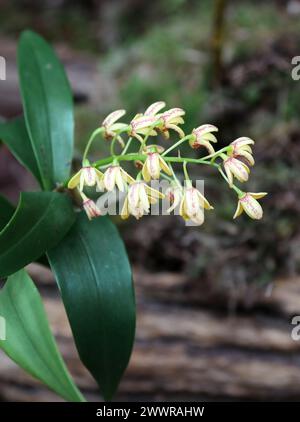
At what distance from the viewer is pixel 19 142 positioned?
4.16 ft

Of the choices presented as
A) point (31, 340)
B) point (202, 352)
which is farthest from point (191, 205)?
point (202, 352)

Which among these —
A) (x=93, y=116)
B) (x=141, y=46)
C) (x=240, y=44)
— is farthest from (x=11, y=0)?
(x=240, y=44)

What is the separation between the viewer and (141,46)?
7.32 ft

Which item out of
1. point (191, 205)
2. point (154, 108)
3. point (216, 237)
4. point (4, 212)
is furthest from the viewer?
point (216, 237)

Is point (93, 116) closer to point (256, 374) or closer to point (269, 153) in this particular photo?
point (269, 153)

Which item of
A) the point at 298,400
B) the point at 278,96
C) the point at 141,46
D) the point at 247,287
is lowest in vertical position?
the point at 298,400

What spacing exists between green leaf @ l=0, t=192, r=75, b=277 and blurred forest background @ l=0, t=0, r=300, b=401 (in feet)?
1.82

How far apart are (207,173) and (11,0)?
1.64 meters

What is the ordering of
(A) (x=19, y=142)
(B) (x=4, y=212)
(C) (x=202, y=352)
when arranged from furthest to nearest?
(C) (x=202, y=352)
(A) (x=19, y=142)
(B) (x=4, y=212)

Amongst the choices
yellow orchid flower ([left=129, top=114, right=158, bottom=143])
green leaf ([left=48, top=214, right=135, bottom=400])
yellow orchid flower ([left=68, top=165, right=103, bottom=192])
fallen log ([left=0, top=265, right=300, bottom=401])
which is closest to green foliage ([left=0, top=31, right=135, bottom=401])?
green leaf ([left=48, top=214, right=135, bottom=400])

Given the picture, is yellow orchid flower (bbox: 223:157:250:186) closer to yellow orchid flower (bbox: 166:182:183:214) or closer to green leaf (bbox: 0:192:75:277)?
yellow orchid flower (bbox: 166:182:183:214)

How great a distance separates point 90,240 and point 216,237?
59 centimetres

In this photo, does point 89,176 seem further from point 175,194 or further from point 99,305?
point 99,305

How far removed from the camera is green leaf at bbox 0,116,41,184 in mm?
1225
